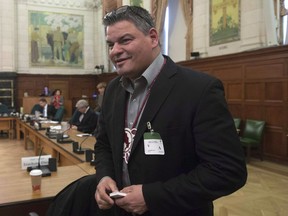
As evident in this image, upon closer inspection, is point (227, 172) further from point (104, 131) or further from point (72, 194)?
point (72, 194)

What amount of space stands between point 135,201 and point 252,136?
6171 millimetres

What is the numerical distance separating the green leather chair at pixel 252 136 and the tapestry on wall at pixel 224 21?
7.86 ft

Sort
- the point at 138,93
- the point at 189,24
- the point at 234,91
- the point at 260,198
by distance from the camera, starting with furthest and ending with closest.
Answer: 1. the point at 189,24
2. the point at 234,91
3. the point at 260,198
4. the point at 138,93

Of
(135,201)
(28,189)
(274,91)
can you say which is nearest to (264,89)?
(274,91)

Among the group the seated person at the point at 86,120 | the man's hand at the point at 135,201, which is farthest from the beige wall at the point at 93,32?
the man's hand at the point at 135,201

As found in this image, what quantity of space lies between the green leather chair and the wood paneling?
0.19 metres

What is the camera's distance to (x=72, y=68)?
16266mm

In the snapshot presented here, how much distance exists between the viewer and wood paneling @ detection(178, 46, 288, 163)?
6565 mm

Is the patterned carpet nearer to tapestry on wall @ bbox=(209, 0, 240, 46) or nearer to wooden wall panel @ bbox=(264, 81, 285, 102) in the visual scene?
wooden wall panel @ bbox=(264, 81, 285, 102)

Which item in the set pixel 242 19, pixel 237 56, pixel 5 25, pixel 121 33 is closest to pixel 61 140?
pixel 121 33

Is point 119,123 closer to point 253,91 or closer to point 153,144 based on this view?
point 153,144

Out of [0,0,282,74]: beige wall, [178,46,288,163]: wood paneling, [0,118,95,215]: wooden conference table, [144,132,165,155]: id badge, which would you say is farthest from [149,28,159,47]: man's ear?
[0,0,282,74]: beige wall

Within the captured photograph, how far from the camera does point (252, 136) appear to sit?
693 centimetres

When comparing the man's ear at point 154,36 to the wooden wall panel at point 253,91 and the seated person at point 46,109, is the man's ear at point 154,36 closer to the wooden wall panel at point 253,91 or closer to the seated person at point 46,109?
the wooden wall panel at point 253,91
